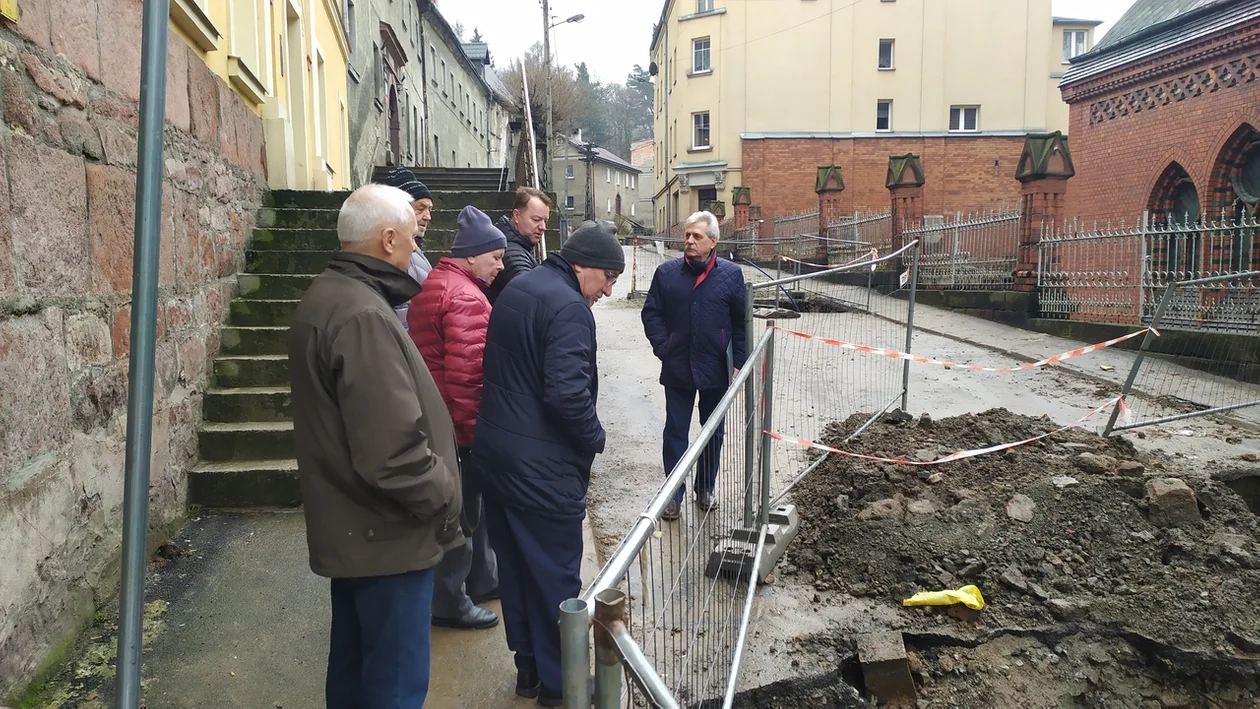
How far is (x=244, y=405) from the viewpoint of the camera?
537 centimetres

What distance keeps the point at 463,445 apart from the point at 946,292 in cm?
1384

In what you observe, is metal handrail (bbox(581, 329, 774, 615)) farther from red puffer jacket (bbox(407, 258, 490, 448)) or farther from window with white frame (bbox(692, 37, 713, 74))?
window with white frame (bbox(692, 37, 713, 74))

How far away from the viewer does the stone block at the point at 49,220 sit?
9.87ft

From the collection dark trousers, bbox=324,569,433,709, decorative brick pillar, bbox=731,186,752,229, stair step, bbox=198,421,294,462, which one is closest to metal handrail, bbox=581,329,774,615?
dark trousers, bbox=324,569,433,709

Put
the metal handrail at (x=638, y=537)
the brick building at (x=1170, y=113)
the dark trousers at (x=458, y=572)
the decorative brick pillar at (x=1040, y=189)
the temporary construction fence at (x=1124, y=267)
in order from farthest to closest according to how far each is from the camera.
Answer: the brick building at (x=1170, y=113), the decorative brick pillar at (x=1040, y=189), the temporary construction fence at (x=1124, y=267), the dark trousers at (x=458, y=572), the metal handrail at (x=638, y=537)

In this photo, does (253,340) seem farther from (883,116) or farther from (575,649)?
(883,116)

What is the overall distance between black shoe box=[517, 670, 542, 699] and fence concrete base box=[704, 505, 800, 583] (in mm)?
760

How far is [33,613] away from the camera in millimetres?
2988

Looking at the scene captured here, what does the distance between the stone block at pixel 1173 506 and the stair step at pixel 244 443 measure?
16.7ft

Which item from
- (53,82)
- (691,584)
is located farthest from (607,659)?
(53,82)

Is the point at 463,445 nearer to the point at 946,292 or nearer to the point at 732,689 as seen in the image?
the point at 732,689

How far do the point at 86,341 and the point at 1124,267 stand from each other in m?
13.3

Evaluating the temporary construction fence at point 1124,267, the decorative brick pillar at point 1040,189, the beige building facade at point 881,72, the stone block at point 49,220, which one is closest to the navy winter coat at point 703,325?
the stone block at point 49,220

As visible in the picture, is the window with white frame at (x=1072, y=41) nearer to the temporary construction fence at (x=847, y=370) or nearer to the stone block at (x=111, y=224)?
the temporary construction fence at (x=847, y=370)
